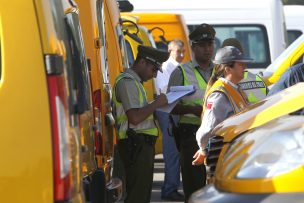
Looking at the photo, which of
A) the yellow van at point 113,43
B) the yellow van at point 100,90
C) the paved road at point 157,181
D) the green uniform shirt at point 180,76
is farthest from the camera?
the paved road at point 157,181

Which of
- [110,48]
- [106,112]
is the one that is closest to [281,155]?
[106,112]

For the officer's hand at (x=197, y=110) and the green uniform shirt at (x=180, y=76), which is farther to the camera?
the green uniform shirt at (x=180, y=76)

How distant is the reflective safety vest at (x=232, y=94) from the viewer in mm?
7223

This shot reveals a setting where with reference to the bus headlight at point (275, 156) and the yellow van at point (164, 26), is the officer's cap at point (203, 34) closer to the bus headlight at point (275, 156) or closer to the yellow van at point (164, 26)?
the bus headlight at point (275, 156)

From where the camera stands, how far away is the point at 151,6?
63.4ft

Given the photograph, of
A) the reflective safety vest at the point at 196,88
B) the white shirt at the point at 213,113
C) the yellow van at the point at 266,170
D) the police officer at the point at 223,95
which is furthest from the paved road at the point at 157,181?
the yellow van at the point at 266,170

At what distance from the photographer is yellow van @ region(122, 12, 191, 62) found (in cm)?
1688

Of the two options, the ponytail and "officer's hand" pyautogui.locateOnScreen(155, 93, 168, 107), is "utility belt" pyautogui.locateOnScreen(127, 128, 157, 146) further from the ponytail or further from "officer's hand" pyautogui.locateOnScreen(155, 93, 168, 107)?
the ponytail

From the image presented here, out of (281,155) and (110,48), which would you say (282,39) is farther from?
(281,155)

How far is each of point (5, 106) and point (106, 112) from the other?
10.4ft

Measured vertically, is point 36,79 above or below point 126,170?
above

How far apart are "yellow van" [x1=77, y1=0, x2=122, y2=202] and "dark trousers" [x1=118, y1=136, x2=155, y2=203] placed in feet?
0.92

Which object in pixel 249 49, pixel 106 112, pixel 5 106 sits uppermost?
pixel 5 106

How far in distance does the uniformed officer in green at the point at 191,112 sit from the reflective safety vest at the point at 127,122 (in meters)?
0.44
